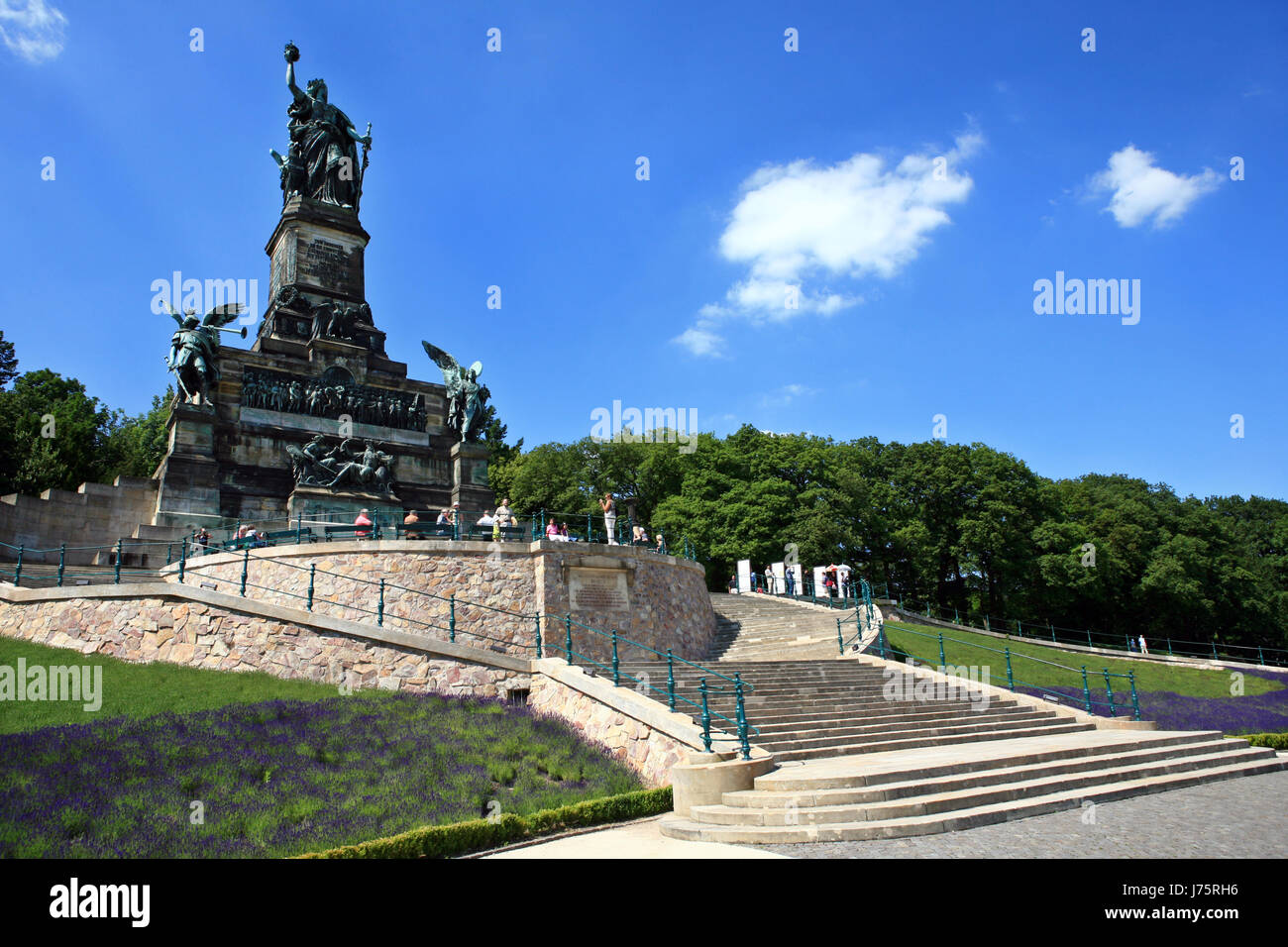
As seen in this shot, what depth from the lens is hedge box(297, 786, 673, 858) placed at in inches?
315

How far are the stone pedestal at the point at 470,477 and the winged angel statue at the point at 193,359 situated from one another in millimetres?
7773

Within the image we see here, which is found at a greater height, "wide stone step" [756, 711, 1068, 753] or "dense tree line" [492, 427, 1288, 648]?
"dense tree line" [492, 427, 1288, 648]

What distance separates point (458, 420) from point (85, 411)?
2713cm

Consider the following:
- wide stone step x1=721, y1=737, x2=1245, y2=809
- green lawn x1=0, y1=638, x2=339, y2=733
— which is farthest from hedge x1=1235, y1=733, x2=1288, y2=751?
green lawn x1=0, y1=638, x2=339, y2=733

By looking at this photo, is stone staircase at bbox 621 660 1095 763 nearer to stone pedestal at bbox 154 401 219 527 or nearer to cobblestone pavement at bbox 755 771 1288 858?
cobblestone pavement at bbox 755 771 1288 858

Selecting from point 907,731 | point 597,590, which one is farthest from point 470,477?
point 907,731

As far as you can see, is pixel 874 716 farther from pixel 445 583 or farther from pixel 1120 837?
pixel 445 583

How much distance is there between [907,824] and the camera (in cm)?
852

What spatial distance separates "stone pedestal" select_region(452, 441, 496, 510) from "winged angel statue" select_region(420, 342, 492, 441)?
0.57 m

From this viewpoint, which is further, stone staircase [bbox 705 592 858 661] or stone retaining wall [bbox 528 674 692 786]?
stone staircase [bbox 705 592 858 661]

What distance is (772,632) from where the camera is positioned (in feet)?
72.3

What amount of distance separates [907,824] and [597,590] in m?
10.4

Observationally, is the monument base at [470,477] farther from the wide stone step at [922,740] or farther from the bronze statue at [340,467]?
the wide stone step at [922,740]
